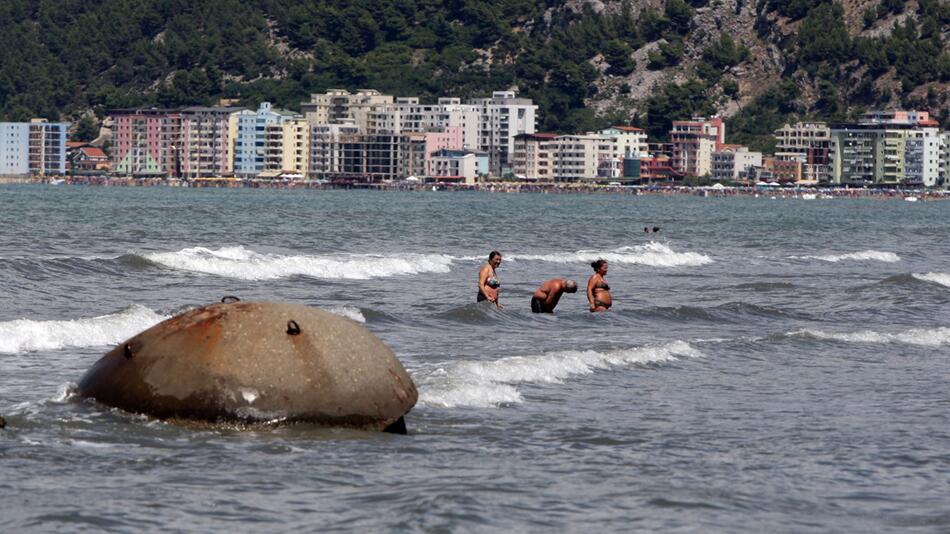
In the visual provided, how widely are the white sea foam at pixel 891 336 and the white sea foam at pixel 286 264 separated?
18288 mm

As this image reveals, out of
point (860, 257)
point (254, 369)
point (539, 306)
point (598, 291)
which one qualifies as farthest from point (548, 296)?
point (860, 257)

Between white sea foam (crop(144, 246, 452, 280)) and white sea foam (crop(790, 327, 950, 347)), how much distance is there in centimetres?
1829

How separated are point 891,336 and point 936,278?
18.6 meters

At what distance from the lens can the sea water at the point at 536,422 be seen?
544 inches

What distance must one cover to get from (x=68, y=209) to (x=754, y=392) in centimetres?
9686

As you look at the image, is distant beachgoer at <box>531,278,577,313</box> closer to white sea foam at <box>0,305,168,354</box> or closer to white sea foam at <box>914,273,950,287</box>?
white sea foam at <box>0,305,168,354</box>

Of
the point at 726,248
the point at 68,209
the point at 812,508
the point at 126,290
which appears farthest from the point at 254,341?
the point at 68,209

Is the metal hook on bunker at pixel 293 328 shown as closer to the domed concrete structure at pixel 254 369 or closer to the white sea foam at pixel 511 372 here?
the domed concrete structure at pixel 254 369

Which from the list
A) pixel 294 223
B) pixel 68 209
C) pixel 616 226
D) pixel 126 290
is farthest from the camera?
pixel 68 209

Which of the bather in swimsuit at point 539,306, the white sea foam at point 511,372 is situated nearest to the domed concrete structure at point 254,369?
the white sea foam at point 511,372

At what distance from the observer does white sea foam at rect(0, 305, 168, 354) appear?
77.3ft

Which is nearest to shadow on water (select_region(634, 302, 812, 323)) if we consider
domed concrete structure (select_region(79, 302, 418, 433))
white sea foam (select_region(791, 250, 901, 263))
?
domed concrete structure (select_region(79, 302, 418, 433))

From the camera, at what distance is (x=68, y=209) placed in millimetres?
113750

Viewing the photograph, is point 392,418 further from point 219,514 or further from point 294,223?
point 294,223
